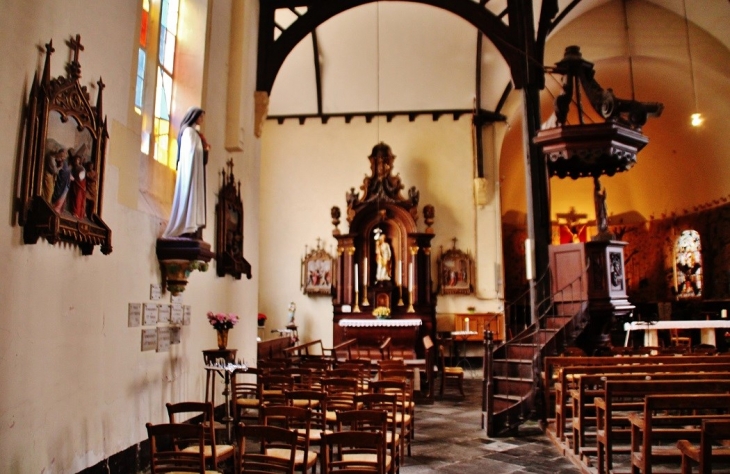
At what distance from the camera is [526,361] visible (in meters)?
8.10

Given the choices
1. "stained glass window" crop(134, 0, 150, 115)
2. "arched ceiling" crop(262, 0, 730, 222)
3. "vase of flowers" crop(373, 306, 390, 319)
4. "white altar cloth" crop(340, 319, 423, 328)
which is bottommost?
"white altar cloth" crop(340, 319, 423, 328)

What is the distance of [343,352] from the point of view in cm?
1495

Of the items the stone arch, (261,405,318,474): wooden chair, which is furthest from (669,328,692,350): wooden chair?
(261,405,318,474): wooden chair

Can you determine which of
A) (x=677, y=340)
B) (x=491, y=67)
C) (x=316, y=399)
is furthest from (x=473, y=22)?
(x=316, y=399)

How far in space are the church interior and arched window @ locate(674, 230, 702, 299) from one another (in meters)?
0.08

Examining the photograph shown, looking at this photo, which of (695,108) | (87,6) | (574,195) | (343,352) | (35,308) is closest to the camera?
(35,308)

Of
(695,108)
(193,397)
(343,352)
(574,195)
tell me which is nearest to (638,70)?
(695,108)

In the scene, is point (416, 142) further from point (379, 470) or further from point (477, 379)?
point (379, 470)

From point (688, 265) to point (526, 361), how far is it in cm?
1099

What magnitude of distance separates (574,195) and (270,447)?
57.4 ft

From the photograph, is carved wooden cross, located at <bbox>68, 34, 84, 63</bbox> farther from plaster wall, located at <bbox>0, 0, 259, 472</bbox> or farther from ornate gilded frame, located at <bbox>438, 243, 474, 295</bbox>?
ornate gilded frame, located at <bbox>438, 243, 474, 295</bbox>

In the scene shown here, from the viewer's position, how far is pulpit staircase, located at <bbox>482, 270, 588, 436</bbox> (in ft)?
24.9

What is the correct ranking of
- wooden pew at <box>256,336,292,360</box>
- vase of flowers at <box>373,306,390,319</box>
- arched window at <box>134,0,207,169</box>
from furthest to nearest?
1. vase of flowers at <box>373,306,390,319</box>
2. wooden pew at <box>256,336,292,360</box>
3. arched window at <box>134,0,207,169</box>

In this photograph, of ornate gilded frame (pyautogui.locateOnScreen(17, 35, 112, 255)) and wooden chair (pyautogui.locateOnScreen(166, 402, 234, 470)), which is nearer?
wooden chair (pyautogui.locateOnScreen(166, 402, 234, 470))
